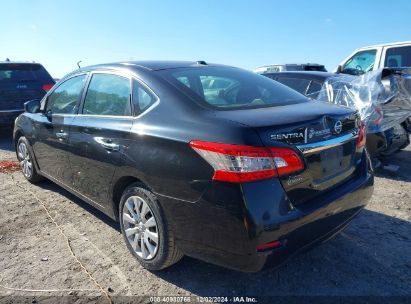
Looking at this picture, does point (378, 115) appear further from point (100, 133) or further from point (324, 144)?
point (100, 133)

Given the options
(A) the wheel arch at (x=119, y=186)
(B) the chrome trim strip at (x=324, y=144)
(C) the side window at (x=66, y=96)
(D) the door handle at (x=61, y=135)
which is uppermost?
(C) the side window at (x=66, y=96)

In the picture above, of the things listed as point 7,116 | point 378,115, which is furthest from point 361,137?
point 7,116

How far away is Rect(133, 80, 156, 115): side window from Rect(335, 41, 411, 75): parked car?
243 inches

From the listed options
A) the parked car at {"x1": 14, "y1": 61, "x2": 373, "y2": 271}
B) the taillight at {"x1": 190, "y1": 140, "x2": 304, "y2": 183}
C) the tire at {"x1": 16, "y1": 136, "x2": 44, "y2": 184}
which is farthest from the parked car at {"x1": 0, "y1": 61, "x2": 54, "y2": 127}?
the taillight at {"x1": 190, "y1": 140, "x2": 304, "y2": 183}

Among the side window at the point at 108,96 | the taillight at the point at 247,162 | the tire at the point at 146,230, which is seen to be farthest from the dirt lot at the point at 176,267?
the side window at the point at 108,96

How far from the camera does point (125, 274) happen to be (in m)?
2.95

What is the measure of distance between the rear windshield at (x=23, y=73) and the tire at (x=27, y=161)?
3529 millimetres

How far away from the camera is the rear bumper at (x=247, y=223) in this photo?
216cm

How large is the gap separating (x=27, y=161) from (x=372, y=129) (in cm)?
474

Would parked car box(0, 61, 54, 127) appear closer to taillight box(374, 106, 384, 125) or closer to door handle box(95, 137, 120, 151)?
door handle box(95, 137, 120, 151)

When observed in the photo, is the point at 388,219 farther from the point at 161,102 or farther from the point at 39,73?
the point at 39,73

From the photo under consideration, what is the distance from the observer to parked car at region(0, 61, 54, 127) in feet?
26.2

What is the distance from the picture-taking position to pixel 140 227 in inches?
116

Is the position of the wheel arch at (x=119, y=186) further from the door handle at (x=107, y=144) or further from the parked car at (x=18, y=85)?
the parked car at (x=18, y=85)
